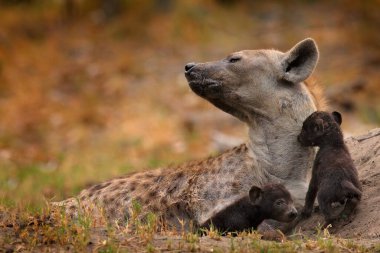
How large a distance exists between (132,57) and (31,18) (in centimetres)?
343

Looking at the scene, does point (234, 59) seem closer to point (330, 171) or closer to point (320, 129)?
point (320, 129)

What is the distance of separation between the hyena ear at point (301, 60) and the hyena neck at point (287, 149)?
8.0 inches

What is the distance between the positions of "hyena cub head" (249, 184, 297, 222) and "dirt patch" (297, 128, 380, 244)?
0.37m

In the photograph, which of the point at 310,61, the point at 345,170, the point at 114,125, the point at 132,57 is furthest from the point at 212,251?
the point at 132,57

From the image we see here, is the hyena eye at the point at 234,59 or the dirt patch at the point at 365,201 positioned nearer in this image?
the dirt patch at the point at 365,201

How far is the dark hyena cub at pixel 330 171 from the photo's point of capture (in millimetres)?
6469

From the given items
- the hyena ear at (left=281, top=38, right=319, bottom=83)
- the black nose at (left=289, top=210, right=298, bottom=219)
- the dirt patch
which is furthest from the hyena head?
the black nose at (left=289, top=210, right=298, bottom=219)

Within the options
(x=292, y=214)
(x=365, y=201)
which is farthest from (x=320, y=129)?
(x=292, y=214)

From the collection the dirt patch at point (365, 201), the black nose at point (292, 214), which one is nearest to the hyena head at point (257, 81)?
the dirt patch at point (365, 201)

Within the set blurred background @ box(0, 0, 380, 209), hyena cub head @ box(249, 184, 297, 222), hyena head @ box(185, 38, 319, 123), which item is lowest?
hyena cub head @ box(249, 184, 297, 222)

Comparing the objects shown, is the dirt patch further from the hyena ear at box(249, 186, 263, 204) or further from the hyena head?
the hyena head

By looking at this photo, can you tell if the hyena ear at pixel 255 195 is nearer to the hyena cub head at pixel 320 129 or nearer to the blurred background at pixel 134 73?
the hyena cub head at pixel 320 129

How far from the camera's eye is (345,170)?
21.5ft

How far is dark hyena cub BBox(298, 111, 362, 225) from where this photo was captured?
647 cm
